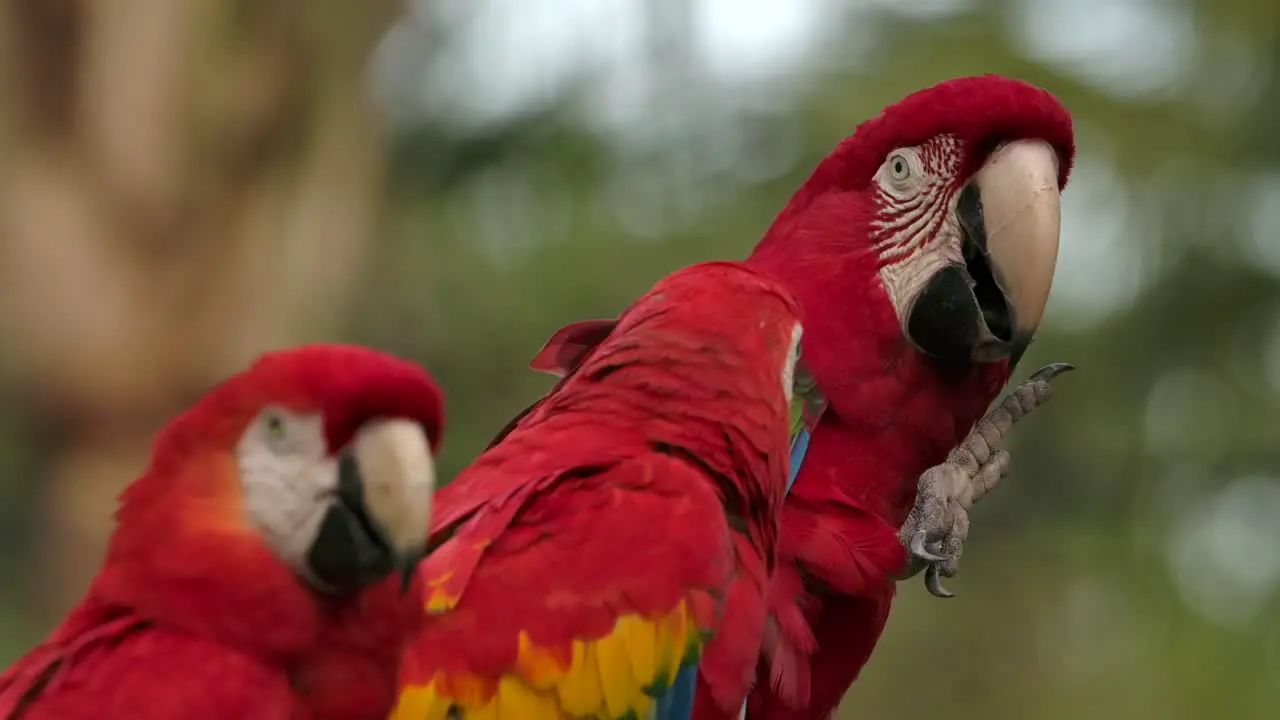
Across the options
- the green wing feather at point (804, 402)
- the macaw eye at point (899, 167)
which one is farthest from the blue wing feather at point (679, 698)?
the macaw eye at point (899, 167)

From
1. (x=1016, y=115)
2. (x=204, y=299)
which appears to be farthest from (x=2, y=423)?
(x=1016, y=115)

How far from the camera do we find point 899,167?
1.27m

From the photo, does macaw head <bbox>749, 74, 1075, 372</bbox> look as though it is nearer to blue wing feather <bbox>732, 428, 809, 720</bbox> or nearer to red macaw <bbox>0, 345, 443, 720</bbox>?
blue wing feather <bbox>732, 428, 809, 720</bbox>

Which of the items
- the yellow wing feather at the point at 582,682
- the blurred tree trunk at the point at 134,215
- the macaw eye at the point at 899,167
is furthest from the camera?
the blurred tree trunk at the point at 134,215

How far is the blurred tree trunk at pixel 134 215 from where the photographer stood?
2498mm

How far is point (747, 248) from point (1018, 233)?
185 centimetres

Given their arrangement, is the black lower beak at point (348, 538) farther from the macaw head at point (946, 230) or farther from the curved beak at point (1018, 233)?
the curved beak at point (1018, 233)

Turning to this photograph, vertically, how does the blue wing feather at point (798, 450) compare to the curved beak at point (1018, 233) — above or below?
below

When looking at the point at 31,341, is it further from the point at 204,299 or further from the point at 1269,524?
the point at 1269,524

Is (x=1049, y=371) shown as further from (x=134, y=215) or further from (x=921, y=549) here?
(x=134, y=215)

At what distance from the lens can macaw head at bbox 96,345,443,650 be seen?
0.71 meters

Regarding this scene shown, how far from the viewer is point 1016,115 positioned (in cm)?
121

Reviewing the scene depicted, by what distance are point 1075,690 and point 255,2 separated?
2495mm

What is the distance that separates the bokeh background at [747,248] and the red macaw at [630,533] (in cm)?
181
